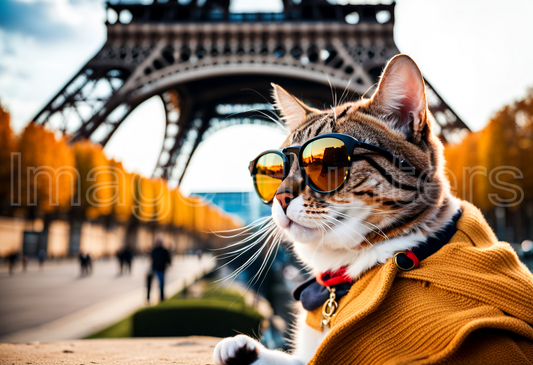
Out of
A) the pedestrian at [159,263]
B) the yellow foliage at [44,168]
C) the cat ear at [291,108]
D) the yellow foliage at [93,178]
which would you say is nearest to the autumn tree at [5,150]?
the yellow foliage at [44,168]

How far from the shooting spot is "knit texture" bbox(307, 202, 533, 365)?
44.0 inches

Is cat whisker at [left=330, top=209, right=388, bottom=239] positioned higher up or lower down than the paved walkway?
higher up


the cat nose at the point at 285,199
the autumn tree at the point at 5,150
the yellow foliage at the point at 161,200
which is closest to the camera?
the cat nose at the point at 285,199

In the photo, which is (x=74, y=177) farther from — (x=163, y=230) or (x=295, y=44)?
(x=163, y=230)

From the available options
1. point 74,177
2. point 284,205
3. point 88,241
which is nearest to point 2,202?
point 74,177

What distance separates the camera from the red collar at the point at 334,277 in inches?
60.4

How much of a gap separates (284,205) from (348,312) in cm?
50

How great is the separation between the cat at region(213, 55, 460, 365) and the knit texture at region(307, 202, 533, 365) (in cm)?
16

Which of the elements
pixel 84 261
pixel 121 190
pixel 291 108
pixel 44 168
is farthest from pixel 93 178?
pixel 291 108

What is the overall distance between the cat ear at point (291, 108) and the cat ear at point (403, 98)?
558 millimetres

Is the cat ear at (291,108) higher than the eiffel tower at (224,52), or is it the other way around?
the eiffel tower at (224,52)

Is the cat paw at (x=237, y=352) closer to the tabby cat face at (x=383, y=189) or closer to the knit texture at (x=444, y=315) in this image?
the knit texture at (x=444, y=315)

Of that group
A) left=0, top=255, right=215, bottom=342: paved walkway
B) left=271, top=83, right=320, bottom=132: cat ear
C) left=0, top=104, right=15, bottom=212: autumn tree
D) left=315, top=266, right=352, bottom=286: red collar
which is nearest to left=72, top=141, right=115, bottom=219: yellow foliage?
left=0, top=104, right=15, bottom=212: autumn tree

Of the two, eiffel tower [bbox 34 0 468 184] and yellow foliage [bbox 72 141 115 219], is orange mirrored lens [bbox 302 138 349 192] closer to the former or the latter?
eiffel tower [bbox 34 0 468 184]
